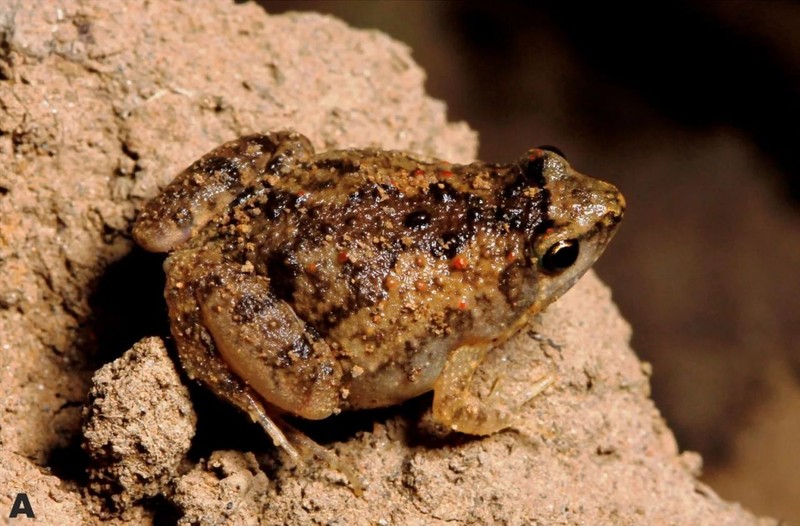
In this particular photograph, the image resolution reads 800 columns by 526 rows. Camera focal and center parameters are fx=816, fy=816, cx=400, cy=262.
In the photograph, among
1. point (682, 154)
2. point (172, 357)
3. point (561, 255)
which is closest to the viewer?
point (172, 357)

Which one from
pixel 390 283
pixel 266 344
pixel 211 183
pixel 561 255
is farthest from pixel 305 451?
pixel 561 255

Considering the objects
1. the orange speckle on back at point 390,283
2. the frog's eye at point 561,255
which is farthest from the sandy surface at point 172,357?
the orange speckle on back at point 390,283

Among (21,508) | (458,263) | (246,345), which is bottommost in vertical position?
(21,508)

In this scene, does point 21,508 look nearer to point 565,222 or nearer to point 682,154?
point 565,222

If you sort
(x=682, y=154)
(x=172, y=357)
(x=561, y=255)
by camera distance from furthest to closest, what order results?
(x=682, y=154)
(x=561, y=255)
(x=172, y=357)

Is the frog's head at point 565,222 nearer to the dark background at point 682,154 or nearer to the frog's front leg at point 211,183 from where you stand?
the frog's front leg at point 211,183
